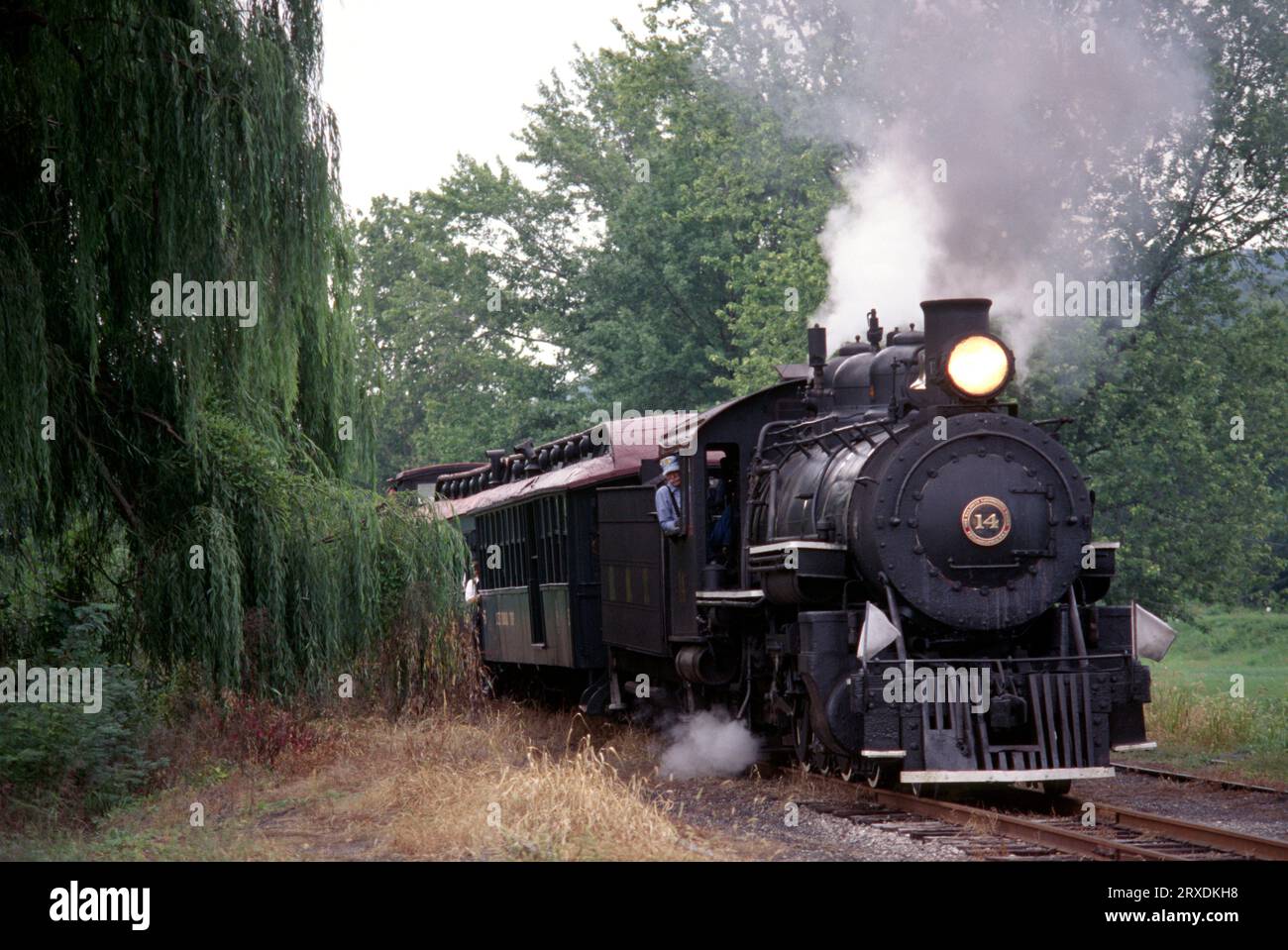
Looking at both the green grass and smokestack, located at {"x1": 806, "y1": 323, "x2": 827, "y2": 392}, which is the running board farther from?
smokestack, located at {"x1": 806, "y1": 323, "x2": 827, "y2": 392}

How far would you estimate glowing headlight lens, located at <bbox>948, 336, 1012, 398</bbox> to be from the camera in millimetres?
9773

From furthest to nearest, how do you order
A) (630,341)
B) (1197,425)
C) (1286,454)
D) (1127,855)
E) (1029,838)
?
(630,341) < (1286,454) < (1197,425) < (1029,838) < (1127,855)

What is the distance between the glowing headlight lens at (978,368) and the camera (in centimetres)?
977

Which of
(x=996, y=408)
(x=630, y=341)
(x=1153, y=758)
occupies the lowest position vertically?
(x=1153, y=758)

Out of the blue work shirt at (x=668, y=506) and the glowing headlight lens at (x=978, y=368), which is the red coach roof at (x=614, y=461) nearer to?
the blue work shirt at (x=668, y=506)

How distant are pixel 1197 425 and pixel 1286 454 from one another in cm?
435

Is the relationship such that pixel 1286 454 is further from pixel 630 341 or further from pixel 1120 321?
pixel 630 341

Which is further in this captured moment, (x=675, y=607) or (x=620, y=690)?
(x=620, y=690)

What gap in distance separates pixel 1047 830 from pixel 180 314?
6.01 m

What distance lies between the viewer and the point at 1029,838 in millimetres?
8516

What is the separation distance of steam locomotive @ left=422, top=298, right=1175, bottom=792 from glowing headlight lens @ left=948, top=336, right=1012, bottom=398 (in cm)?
1

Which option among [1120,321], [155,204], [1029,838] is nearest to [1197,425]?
[1120,321]

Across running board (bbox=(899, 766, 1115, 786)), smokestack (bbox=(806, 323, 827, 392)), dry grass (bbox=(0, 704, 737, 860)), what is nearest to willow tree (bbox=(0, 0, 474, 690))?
dry grass (bbox=(0, 704, 737, 860))

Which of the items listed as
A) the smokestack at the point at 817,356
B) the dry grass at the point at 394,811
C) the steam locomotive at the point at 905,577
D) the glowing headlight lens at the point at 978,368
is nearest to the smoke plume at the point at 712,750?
the steam locomotive at the point at 905,577
